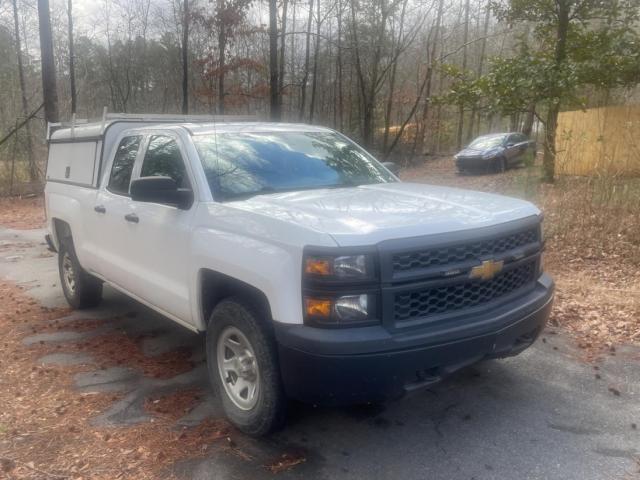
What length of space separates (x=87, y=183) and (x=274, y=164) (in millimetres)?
2514

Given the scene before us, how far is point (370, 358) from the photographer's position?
277 cm

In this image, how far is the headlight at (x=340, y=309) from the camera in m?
2.80

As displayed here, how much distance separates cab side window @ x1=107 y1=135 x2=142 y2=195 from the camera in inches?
191

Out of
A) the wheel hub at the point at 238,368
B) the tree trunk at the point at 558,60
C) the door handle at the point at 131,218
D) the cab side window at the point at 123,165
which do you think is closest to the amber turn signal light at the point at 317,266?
the wheel hub at the point at 238,368

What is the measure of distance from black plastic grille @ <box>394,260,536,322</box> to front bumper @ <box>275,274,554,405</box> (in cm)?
11

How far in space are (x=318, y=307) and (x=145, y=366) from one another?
2.45 meters

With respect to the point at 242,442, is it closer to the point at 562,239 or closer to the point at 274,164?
the point at 274,164

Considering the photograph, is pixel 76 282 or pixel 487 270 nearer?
A: pixel 487 270

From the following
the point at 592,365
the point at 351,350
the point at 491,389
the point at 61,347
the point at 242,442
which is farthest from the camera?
the point at 61,347

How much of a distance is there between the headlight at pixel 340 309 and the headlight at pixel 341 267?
0.10m

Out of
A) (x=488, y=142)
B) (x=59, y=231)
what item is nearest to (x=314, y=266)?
(x=59, y=231)

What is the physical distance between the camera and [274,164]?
4152 mm

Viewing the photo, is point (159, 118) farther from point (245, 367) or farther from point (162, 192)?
point (245, 367)

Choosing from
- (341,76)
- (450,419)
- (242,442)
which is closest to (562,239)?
(450,419)
